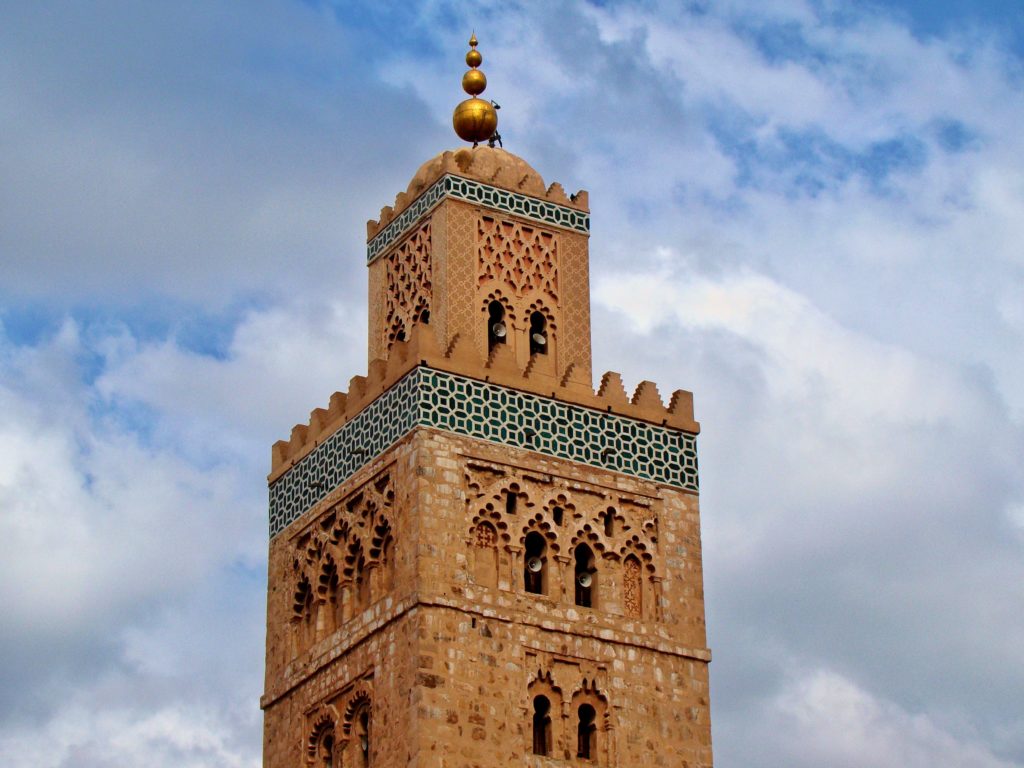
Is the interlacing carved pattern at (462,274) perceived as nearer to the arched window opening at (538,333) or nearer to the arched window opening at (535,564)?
the arched window opening at (538,333)

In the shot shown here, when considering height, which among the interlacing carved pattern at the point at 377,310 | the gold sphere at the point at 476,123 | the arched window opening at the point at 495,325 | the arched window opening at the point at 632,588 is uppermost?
the gold sphere at the point at 476,123

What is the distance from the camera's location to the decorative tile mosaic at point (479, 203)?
33781mm

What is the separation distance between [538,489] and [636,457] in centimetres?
158

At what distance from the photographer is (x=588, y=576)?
32.2m

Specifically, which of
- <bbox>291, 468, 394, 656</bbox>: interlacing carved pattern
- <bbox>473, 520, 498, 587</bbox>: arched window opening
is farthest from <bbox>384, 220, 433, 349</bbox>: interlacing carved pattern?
<bbox>473, 520, 498, 587</bbox>: arched window opening

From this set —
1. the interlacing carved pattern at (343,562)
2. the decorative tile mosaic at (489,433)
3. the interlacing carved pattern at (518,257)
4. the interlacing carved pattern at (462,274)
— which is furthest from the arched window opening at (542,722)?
the interlacing carved pattern at (518,257)

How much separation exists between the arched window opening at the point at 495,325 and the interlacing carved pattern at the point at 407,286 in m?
0.78

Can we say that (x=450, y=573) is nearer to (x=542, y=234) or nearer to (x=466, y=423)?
(x=466, y=423)

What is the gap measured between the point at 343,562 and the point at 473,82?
22.8ft

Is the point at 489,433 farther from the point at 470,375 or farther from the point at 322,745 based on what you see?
the point at 322,745

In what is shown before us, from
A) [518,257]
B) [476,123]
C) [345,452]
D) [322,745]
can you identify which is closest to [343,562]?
[345,452]

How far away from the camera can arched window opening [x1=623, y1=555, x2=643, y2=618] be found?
32.2 meters

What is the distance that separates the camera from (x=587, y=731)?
3139 cm

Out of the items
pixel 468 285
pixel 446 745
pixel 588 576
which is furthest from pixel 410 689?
pixel 468 285
